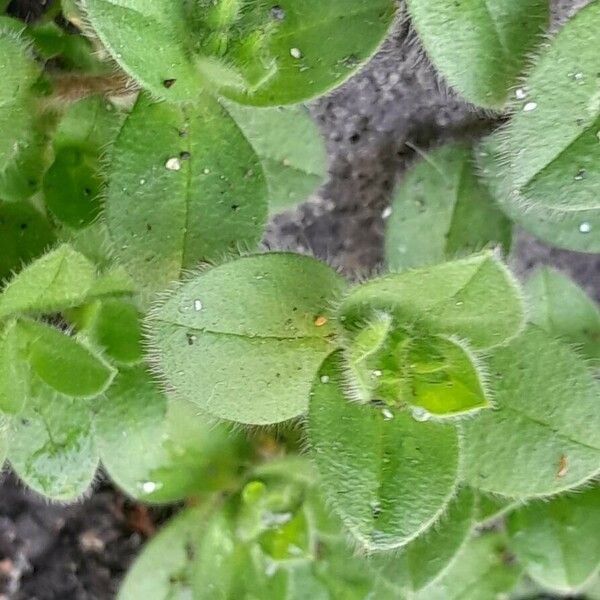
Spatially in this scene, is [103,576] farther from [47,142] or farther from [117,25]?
[117,25]

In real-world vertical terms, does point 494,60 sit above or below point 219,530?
above

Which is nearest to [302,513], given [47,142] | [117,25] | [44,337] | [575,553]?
[575,553]

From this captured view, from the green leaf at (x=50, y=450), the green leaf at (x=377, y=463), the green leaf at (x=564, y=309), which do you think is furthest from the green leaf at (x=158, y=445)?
the green leaf at (x=564, y=309)

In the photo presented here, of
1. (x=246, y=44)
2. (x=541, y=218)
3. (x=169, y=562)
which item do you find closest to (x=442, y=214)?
(x=541, y=218)

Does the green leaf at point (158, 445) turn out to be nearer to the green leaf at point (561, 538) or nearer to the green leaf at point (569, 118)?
the green leaf at point (561, 538)

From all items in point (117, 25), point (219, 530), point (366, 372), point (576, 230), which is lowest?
point (219, 530)

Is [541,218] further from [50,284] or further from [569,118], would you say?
[50,284]

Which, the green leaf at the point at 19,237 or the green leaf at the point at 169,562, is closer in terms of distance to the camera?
the green leaf at the point at 19,237
